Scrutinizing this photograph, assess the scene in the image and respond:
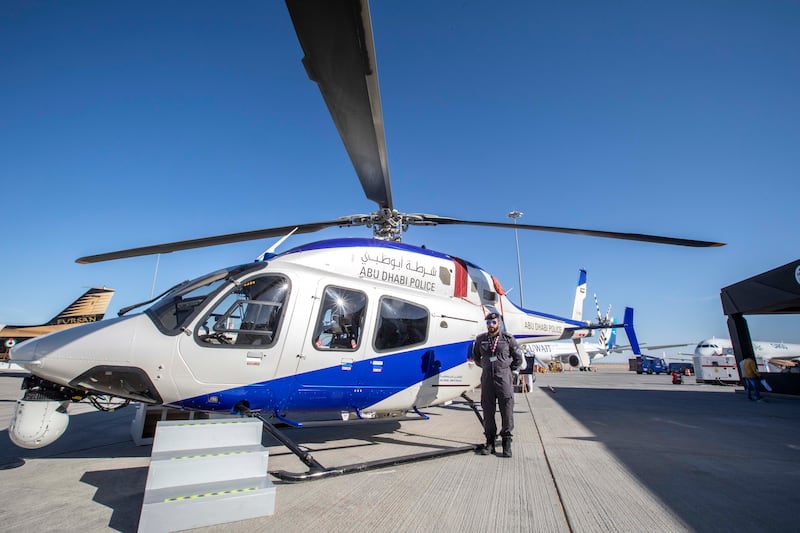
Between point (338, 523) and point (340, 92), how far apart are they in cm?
318

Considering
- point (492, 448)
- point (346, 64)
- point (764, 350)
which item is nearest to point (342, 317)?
point (492, 448)

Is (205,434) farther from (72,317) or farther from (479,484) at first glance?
(72,317)

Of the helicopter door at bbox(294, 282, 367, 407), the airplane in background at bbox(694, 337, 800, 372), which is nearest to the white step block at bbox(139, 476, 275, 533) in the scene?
the helicopter door at bbox(294, 282, 367, 407)

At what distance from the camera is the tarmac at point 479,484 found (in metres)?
2.47

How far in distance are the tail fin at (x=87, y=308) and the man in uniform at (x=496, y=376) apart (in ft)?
65.3

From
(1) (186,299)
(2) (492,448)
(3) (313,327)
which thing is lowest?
(2) (492,448)

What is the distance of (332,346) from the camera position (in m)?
4.43

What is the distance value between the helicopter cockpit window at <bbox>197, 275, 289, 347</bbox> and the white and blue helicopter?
A: 0.5 inches

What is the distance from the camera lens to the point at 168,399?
3551mm

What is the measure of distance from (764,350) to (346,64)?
49.0 meters

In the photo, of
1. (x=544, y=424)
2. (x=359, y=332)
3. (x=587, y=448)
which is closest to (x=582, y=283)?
(x=544, y=424)

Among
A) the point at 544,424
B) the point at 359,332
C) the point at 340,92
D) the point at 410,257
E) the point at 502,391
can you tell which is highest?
the point at 340,92

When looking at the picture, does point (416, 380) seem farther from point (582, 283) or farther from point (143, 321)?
point (582, 283)

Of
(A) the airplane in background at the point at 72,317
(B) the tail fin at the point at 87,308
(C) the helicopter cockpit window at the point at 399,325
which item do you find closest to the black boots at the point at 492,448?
(C) the helicopter cockpit window at the point at 399,325
